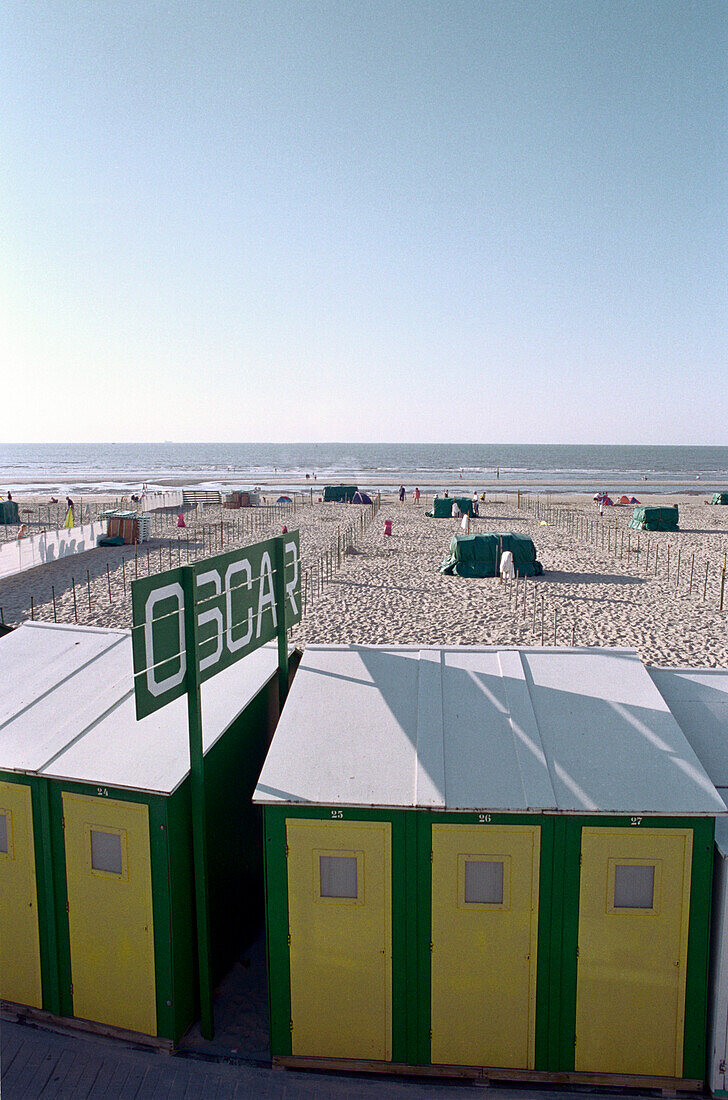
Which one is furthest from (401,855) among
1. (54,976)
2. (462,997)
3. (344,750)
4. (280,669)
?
(54,976)

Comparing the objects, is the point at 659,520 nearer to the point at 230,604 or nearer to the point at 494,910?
the point at 230,604

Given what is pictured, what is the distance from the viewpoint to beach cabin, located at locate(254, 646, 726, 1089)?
4508mm

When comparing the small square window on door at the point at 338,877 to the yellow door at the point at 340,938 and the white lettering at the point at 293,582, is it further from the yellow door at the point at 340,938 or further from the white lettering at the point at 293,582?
the white lettering at the point at 293,582

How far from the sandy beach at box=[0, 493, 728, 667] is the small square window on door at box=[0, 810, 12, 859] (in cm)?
1015

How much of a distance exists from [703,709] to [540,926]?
8.23 feet

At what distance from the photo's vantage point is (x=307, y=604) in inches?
749


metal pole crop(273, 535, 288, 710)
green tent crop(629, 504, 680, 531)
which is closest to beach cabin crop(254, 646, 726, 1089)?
metal pole crop(273, 535, 288, 710)

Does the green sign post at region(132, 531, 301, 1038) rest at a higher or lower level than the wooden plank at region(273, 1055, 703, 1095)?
higher

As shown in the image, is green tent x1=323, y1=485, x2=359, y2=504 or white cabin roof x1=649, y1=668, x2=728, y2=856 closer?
white cabin roof x1=649, y1=668, x2=728, y2=856

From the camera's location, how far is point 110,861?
16.1 feet

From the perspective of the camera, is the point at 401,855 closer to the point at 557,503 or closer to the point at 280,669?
the point at 280,669

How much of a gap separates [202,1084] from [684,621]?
52.4ft

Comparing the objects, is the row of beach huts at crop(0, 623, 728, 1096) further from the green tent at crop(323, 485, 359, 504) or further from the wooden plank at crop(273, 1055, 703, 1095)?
the green tent at crop(323, 485, 359, 504)

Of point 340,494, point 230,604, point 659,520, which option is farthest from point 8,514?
point 230,604
